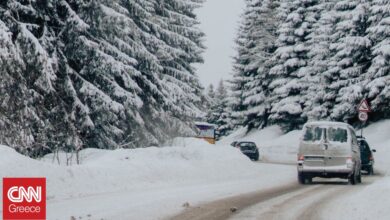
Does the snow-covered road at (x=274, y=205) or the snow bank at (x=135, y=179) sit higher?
the snow bank at (x=135, y=179)

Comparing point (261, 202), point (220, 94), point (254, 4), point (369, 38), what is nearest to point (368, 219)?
point (261, 202)

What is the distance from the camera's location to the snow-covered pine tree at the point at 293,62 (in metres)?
50.1

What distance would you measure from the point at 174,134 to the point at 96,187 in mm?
17544

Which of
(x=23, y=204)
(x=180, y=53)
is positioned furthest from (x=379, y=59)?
(x=23, y=204)

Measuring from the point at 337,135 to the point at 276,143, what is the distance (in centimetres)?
3119

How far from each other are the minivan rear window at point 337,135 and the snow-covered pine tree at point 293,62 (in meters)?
28.6

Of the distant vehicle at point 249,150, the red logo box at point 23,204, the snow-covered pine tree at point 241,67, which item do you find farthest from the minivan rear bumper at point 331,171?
the snow-covered pine tree at point 241,67

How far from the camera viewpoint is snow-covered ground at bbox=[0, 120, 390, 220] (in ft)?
38.7

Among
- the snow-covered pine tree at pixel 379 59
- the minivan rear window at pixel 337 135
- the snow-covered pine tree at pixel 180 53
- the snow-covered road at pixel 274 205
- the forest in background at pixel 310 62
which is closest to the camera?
the snow-covered road at pixel 274 205

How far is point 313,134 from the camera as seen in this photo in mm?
20547

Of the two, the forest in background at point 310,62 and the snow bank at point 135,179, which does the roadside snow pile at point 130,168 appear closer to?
the snow bank at point 135,179

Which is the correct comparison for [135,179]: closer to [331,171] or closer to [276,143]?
[331,171]

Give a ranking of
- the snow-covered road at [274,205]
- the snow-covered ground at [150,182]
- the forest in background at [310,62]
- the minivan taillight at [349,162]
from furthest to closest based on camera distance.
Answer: the forest in background at [310,62]
the minivan taillight at [349,162]
the snow-covered ground at [150,182]
the snow-covered road at [274,205]

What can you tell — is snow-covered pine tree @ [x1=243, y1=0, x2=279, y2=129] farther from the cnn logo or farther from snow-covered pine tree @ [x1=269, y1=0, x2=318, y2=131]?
the cnn logo
